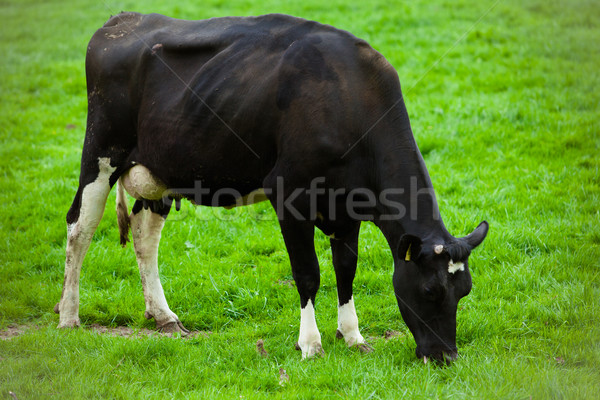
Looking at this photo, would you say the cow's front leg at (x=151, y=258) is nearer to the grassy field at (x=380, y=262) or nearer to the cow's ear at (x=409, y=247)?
the grassy field at (x=380, y=262)

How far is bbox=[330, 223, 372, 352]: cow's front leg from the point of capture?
17.7ft

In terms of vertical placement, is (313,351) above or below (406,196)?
below

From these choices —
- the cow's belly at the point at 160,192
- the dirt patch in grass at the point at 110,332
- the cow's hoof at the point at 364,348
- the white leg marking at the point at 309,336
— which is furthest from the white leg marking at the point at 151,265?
the cow's hoof at the point at 364,348

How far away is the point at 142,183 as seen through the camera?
5895 mm

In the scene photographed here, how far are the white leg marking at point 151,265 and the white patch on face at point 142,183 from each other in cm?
31

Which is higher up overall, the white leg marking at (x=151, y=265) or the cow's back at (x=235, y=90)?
the cow's back at (x=235, y=90)

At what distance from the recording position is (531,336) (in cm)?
527

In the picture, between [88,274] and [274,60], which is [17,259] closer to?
[88,274]

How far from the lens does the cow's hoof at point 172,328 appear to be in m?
5.95

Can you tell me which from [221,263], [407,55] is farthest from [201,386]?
[407,55]

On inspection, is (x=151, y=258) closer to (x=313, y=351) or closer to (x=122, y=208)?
(x=122, y=208)

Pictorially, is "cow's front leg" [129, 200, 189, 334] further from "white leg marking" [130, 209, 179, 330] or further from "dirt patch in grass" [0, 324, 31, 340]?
"dirt patch in grass" [0, 324, 31, 340]

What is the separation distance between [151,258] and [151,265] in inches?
2.6

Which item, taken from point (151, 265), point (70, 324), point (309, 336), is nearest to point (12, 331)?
point (70, 324)
